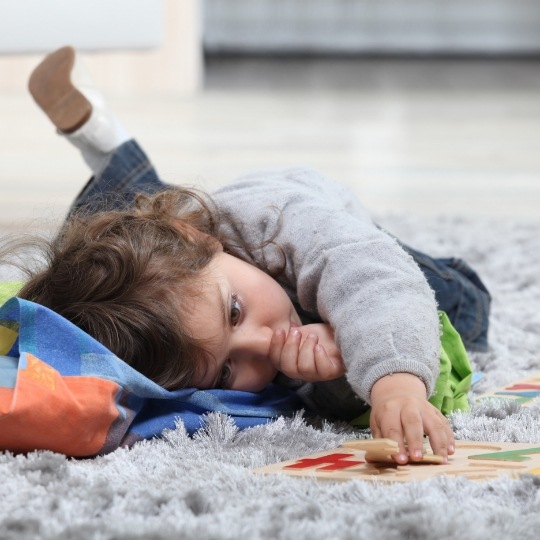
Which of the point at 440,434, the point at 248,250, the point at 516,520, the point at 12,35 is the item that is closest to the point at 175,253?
the point at 248,250

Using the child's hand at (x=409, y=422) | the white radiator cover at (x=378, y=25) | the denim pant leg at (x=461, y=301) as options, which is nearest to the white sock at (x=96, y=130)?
the denim pant leg at (x=461, y=301)

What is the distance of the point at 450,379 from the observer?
908mm

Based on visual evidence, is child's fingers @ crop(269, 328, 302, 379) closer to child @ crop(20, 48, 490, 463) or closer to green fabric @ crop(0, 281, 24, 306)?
child @ crop(20, 48, 490, 463)

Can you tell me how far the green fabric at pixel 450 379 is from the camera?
86cm

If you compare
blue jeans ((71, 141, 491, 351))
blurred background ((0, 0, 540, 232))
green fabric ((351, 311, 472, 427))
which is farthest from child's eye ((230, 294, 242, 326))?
blurred background ((0, 0, 540, 232))

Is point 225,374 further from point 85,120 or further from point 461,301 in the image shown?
point 85,120

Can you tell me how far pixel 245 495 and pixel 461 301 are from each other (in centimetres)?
57

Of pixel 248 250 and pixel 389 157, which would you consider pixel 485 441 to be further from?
pixel 389 157

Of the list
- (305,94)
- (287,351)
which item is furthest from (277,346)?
(305,94)

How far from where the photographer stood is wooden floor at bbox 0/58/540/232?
2000 millimetres

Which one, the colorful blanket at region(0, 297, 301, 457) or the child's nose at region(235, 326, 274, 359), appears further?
the child's nose at region(235, 326, 274, 359)

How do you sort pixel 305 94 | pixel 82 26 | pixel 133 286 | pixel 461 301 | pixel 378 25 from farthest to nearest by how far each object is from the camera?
pixel 378 25
pixel 305 94
pixel 82 26
pixel 461 301
pixel 133 286

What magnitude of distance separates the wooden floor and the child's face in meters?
Answer: 0.38

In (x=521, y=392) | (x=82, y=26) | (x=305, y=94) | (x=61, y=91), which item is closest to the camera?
(x=521, y=392)
